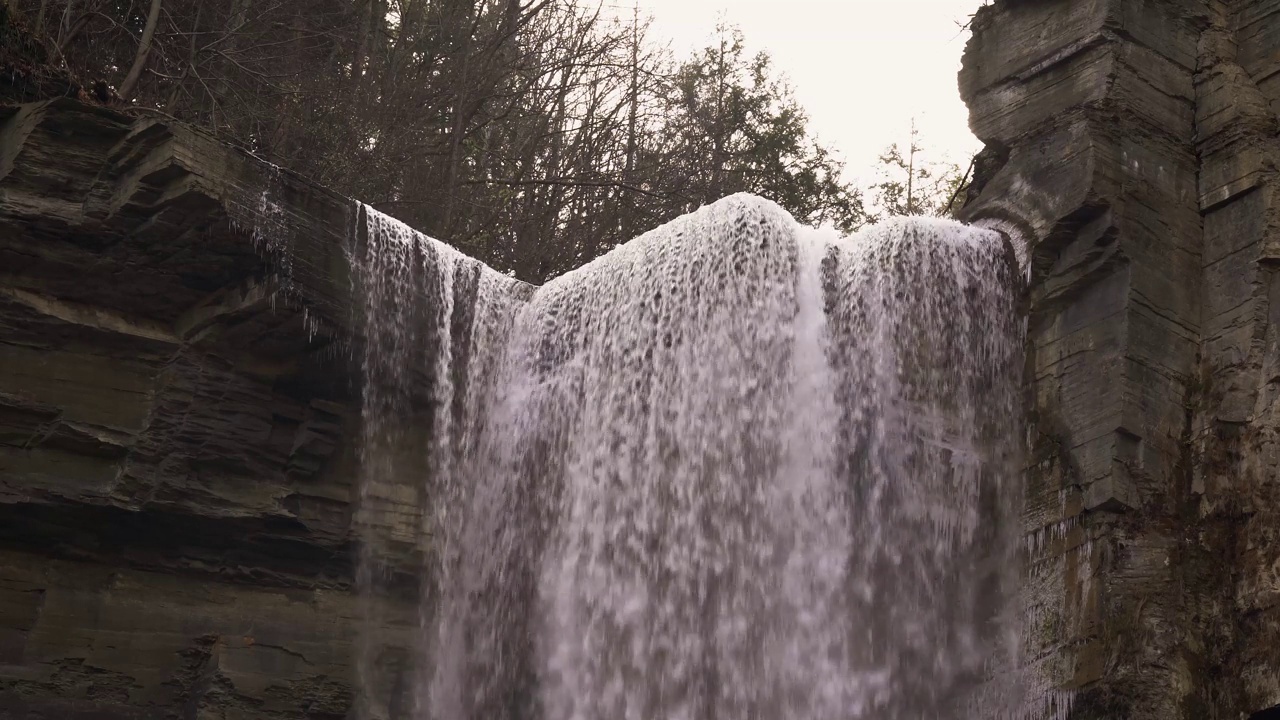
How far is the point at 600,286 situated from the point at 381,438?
217 cm

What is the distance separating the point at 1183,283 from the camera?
32.8ft

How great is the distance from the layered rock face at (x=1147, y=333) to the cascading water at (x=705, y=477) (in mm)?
454

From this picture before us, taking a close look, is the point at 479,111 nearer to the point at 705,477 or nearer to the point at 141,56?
the point at 141,56

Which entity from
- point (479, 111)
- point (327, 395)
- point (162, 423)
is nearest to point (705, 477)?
point (327, 395)

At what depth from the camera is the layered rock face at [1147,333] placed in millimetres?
8953

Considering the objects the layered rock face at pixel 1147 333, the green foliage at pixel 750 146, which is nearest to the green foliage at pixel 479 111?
the green foliage at pixel 750 146

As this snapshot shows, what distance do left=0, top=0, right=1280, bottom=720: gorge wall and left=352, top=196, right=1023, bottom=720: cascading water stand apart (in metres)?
0.44

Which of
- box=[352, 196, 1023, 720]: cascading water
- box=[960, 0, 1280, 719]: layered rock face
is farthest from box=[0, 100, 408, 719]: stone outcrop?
box=[960, 0, 1280, 719]: layered rock face

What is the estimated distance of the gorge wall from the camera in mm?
9180

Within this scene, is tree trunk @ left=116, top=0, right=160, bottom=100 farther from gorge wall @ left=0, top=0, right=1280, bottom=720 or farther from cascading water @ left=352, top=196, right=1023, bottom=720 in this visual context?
cascading water @ left=352, top=196, right=1023, bottom=720

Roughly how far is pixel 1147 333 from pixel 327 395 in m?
6.04

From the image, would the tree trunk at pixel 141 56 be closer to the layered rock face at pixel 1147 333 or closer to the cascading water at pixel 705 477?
the cascading water at pixel 705 477

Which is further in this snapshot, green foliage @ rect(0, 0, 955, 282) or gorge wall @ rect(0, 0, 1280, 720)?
green foliage @ rect(0, 0, 955, 282)

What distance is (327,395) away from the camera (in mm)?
10758
